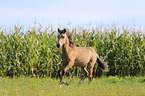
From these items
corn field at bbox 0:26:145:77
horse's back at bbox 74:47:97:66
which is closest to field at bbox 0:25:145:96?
corn field at bbox 0:26:145:77

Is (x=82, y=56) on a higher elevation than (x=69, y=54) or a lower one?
lower

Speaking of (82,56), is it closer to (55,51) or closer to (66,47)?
(66,47)

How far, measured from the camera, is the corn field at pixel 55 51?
13.6 meters

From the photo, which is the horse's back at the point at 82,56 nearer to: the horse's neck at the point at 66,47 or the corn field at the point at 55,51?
the horse's neck at the point at 66,47

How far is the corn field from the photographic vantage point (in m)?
13.6

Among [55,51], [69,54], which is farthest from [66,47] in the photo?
[55,51]

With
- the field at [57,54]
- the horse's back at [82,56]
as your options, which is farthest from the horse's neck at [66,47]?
the field at [57,54]

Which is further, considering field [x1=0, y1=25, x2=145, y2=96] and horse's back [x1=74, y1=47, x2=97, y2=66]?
field [x1=0, y1=25, x2=145, y2=96]

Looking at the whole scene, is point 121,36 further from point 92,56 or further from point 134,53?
point 92,56

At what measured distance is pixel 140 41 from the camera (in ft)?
51.6

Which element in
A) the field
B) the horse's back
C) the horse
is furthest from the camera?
the field

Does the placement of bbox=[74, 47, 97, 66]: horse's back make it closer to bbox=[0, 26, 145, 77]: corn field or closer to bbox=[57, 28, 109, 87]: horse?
bbox=[57, 28, 109, 87]: horse

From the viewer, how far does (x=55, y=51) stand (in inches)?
547

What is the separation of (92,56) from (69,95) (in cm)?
317
